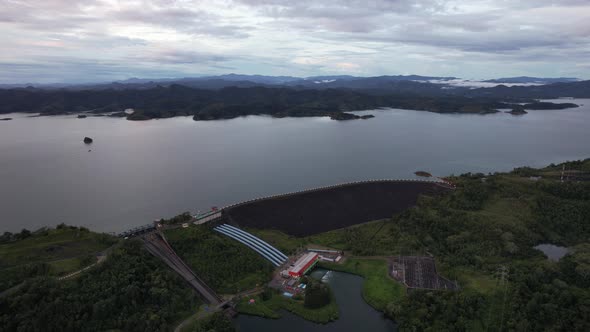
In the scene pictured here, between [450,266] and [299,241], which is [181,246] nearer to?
[299,241]

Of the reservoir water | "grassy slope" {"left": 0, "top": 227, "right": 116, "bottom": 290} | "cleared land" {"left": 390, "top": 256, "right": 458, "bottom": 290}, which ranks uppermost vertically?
"grassy slope" {"left": 0, "top": 227, "right": 116, "bottom": 290}

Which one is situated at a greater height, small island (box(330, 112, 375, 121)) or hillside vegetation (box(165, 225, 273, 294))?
small island (box(330, 112, 375, 121))

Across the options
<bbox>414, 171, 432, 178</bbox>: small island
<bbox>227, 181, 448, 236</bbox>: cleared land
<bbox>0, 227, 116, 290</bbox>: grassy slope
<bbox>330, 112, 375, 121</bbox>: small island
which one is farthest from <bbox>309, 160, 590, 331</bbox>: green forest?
<bbox>330, 112, 375, 121</bbox>: small island

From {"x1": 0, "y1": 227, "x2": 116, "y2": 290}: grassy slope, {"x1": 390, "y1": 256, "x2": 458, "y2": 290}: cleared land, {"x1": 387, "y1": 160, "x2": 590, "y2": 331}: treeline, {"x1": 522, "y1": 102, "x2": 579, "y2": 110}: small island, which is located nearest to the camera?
{"x1": 387, "y1": 160, "x2": 590, "y2": 331}: treeline

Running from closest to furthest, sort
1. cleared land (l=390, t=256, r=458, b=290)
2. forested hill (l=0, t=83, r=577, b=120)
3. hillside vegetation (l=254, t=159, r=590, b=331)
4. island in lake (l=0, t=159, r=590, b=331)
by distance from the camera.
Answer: island in lake (l=0, t=159, r=590, b=331), hillside vegetation (l=254, t=159, r=590, b=331), cleared land (l=390, t=256, r=458, b=290), forested hill (l=0, t=83, r=577, b=120)

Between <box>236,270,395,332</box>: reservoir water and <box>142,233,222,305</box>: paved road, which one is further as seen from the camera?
<box>142,233,222,305</box>: paved road

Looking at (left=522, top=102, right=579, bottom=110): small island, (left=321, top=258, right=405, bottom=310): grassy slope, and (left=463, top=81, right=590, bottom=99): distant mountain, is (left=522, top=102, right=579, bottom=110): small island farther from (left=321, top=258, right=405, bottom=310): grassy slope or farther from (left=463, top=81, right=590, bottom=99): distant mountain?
(left=321, top=258, right=405, bottom=310): grassy slope
